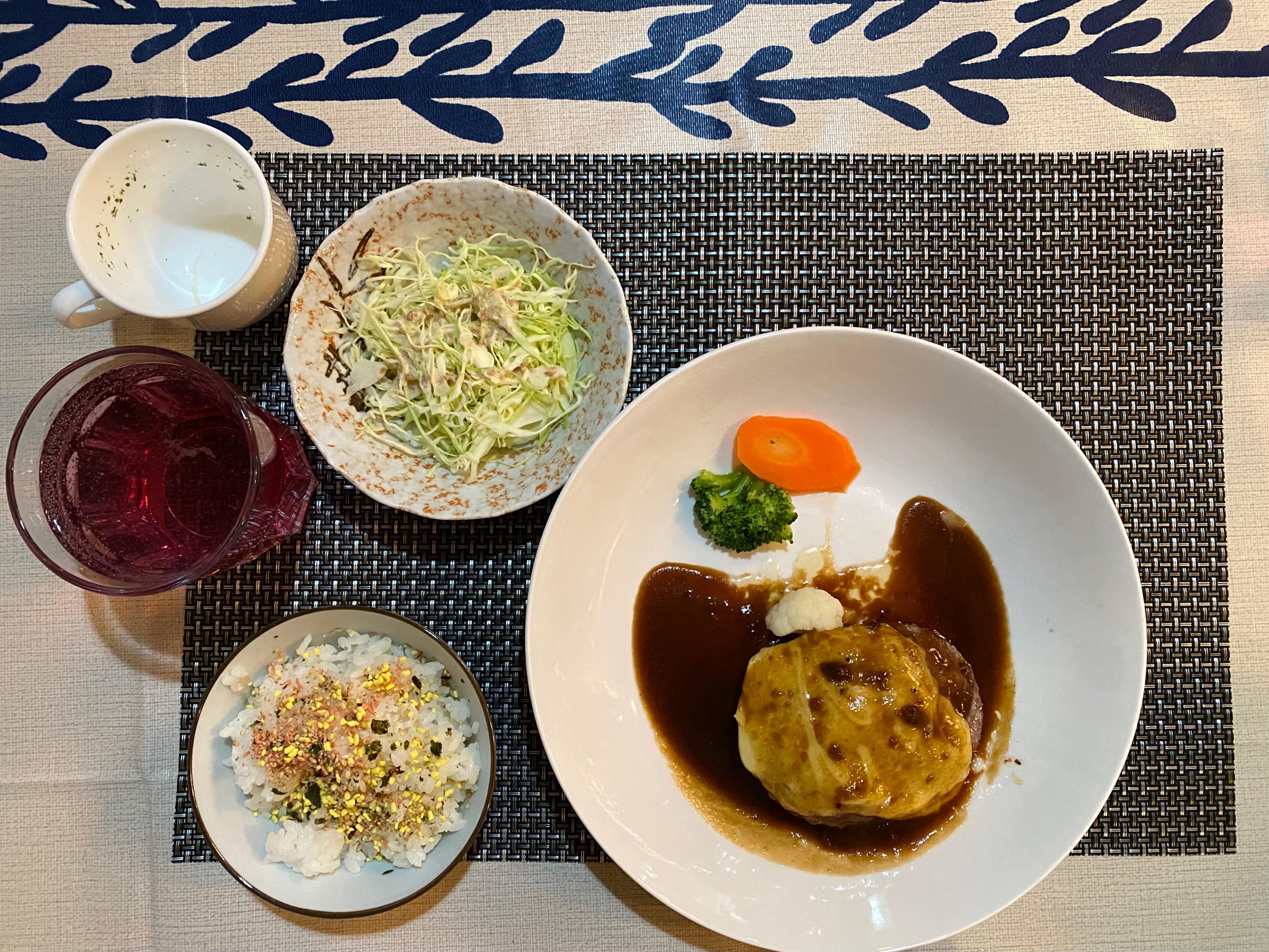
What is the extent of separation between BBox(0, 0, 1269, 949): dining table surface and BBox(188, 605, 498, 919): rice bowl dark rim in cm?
35

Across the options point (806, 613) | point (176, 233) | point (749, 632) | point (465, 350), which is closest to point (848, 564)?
point (806, 613)

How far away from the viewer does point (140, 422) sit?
7.07 ft

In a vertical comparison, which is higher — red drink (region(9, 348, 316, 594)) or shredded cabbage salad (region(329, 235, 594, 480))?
shredded cabbage salad (region(329, 235, 594, 480))

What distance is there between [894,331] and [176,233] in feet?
6.69

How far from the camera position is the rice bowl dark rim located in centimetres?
216

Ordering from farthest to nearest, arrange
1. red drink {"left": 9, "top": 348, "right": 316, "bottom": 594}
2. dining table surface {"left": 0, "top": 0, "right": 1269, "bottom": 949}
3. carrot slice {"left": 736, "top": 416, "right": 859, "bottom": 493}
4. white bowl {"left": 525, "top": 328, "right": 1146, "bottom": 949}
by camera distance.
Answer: dining table surface {"left": 0, "top": 0, "right": 1269, "bottom": 949} → carrot slice {"left": 736, "top": 416, "right": 859, "bottom": 493} → white bowl {"left": 525, "top": 328, "right": 1146, "bottom": 949} → red drink {"left": 9, "top": 348, "right": 316, "bottom": 594}

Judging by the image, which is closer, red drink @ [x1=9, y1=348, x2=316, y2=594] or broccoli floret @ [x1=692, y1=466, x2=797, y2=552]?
red drink @ [x1=9, y1=348, x2=316, y2=594]

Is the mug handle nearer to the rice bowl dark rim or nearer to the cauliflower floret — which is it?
the rice bowl dark rim

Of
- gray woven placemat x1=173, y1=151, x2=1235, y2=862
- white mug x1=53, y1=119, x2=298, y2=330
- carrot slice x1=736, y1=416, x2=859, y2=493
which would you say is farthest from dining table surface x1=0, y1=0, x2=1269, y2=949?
carrot slice x1=736, y1=416, x2=859, y2=493

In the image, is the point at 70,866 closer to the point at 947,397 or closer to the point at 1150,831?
the point at 947,397

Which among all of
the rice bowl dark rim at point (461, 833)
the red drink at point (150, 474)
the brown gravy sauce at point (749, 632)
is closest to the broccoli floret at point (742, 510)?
the brown gravy sauce at point (749, 632)

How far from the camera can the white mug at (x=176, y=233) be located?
210 cm

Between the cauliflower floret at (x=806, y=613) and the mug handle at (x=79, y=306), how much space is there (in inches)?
74.0

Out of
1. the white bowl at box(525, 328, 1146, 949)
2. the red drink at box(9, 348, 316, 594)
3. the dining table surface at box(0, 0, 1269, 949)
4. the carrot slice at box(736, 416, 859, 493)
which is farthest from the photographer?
the dining table surface at box(0, 0, 1269, 949)
